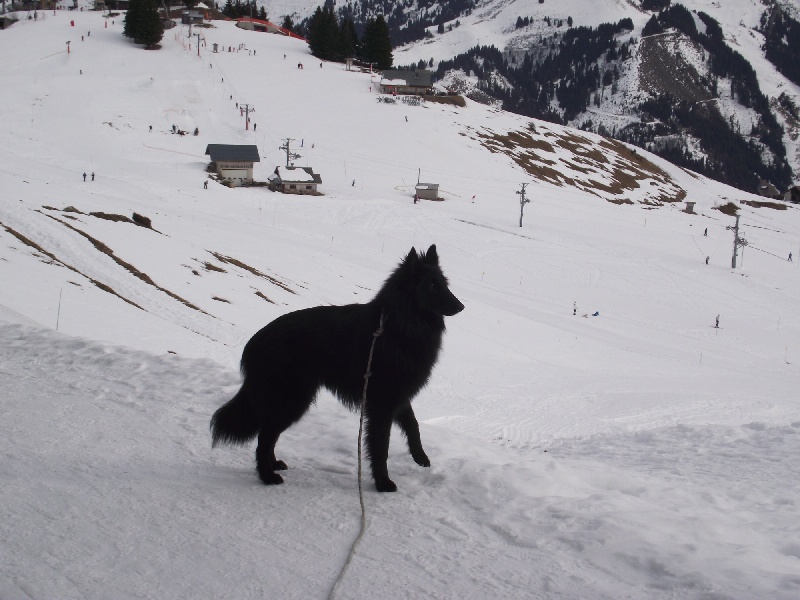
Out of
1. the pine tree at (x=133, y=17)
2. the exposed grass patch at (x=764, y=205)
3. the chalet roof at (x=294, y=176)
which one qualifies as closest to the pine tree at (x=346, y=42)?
the pine tree at (x=133, y=17)

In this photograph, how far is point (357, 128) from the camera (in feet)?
314

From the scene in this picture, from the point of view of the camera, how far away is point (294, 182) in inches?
2552

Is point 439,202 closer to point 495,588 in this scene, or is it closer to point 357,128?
point 357,128

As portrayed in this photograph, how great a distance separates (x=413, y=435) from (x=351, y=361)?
121 centimetres

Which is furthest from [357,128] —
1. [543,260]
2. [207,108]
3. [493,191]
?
[543,260]

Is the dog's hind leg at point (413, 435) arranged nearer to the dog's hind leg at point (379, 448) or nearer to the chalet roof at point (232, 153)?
the dog's hind leg at point (379, 448)

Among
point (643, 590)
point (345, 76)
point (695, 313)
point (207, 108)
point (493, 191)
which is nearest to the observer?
point (643, 590)

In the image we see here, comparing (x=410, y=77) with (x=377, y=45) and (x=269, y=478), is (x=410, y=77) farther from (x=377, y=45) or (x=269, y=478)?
(x=269, y=478)

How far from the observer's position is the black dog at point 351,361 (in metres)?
5.23

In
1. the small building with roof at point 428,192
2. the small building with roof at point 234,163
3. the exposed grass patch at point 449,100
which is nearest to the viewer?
the small building with roof at point 234,163

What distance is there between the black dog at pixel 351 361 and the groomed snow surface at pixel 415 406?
504 millimetres

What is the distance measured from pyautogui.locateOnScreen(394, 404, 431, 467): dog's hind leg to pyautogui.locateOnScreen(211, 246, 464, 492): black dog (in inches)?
13.0

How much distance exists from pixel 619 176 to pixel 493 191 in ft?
121

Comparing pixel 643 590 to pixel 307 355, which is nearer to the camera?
pixel 643 590
